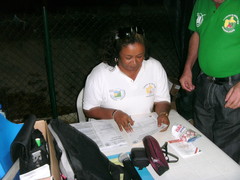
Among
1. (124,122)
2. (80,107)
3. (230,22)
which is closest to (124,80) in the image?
(124,122)

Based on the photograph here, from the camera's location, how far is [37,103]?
4070 mm

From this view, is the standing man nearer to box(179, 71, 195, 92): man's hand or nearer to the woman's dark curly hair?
box(179, 71, 195, 92): man's hand

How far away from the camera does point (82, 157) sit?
1.18m

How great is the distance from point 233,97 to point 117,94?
858 mm

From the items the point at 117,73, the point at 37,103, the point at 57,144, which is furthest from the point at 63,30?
the point at 57,144

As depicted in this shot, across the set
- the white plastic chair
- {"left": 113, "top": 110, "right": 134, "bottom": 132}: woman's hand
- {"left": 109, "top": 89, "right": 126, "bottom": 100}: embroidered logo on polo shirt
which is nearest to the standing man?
{"left": 109, "top": 89, "right": 126, "bottom": 100}: embroidered logo on polo shirt

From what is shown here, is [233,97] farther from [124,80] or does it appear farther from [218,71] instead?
[124,80]

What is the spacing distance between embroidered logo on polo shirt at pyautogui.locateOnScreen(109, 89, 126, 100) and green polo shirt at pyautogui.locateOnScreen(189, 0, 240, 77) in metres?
0.73

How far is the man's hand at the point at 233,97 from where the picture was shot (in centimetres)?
187

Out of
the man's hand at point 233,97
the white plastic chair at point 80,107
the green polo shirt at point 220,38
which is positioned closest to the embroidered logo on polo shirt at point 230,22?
the green polo shirt at point 220,38

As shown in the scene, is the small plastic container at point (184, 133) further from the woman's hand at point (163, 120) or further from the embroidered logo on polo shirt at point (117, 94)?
the embroidered logo on polo shirt at point (117, 94)

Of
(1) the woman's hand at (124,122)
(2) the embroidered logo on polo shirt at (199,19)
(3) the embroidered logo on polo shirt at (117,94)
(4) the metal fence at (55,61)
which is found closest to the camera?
(1) the woman's hand at (124,122)

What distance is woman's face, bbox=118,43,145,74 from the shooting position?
72.1 inches

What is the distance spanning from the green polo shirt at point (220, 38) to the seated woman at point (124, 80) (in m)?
0.40
